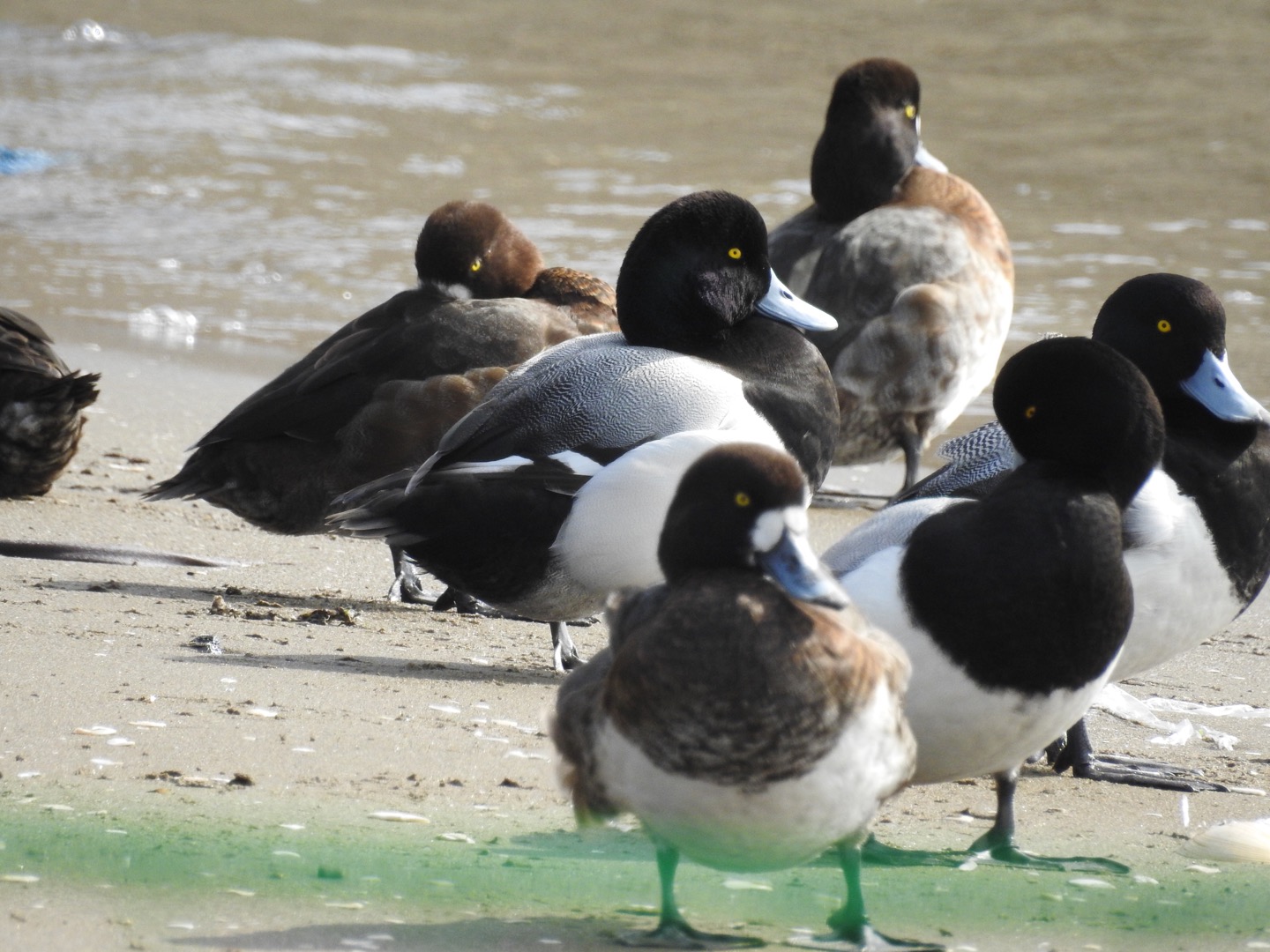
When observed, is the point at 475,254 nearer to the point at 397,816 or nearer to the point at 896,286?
the point at 896,286

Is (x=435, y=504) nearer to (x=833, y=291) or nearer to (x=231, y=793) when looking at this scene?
(x=231, y=793)

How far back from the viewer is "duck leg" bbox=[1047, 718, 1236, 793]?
3867mm

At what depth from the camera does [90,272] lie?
1060cm

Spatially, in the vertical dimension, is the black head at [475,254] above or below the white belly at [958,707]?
above

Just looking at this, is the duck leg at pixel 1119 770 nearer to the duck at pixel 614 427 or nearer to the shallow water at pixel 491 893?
the shallow water at pixel 491 893

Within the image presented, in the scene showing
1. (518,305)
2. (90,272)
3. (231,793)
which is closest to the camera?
(231,793)

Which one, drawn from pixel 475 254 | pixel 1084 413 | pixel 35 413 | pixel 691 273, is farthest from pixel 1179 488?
pixel 35 413

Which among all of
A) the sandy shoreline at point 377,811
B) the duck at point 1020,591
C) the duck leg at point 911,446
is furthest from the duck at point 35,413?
the duck at point 1020,591

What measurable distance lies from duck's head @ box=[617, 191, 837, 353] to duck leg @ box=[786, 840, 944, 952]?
2.18 meters

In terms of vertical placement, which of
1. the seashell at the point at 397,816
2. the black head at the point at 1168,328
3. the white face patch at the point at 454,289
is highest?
the black head at the point at 1168,328

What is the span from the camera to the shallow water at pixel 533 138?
1059cm

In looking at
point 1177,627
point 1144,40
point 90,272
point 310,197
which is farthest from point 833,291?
point 1144,40

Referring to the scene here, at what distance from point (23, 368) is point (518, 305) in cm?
178

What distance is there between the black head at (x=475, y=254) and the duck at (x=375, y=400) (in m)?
0.14
